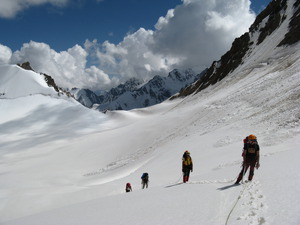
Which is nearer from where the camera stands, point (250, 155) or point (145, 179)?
point (250, 155)

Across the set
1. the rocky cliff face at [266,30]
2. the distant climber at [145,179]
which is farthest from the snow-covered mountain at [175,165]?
the rocky cliff face at [266,30]

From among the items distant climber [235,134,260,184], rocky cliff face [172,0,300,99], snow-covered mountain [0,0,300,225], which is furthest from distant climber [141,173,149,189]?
rocky cliff face [172,0,300,99]

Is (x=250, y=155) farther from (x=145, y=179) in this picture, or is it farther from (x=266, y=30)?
(x=266, y=30)

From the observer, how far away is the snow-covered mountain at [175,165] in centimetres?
773

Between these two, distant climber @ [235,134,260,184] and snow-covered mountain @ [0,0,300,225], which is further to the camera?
distant climber @ [235,134,260,184]

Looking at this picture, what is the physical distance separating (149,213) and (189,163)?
259 inches

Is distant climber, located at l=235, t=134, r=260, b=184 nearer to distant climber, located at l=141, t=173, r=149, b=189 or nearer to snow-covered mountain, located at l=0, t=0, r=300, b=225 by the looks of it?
snow-covered mountain, located at l=0, t=0, r=300, b=225

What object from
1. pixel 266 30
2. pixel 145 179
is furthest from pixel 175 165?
pixel 266 30

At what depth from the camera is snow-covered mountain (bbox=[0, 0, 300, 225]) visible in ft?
25.4

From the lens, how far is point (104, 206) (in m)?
10.2

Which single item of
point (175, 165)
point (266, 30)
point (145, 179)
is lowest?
point (145, 179)

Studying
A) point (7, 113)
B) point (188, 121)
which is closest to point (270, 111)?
point (188, 121)

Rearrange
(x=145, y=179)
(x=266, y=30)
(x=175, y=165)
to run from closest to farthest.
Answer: (x=145, y=179) → (x=175, y=165) → (x=266, y=30)

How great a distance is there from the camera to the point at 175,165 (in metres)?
25.4
